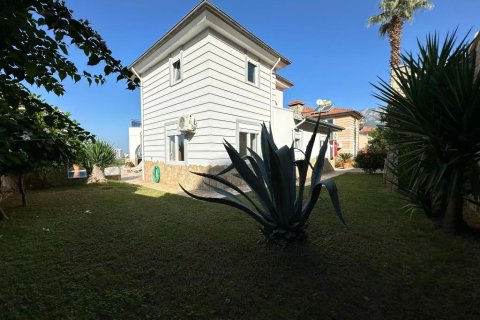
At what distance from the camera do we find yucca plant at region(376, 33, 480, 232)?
289 cm

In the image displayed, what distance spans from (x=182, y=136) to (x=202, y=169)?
2003mm

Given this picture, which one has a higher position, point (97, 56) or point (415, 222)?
point (97, 56)

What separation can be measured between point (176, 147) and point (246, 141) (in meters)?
3.01

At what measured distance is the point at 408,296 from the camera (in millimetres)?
2090

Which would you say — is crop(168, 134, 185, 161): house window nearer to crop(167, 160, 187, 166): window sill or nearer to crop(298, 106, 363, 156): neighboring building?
crop(167, 160, 187, 166): window sill

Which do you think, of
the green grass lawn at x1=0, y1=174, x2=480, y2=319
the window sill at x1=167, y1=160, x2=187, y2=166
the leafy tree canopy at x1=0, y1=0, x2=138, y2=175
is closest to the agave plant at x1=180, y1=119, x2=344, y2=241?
the green grass lawn at x1=0, y1=174, x2=480, y2=319

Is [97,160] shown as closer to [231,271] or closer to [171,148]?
[171,148]

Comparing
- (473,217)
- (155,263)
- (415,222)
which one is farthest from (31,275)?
(473,217)

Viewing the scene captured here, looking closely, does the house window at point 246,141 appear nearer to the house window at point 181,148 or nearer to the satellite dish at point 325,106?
the house window at point 181,148

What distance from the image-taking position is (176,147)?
984 centimetres

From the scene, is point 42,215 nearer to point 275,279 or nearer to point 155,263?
point 155,263

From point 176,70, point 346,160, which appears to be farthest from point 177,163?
point 346,160

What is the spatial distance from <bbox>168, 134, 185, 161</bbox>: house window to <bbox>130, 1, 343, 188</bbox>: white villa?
0.04m

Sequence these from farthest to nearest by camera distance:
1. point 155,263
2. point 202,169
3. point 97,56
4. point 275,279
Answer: point 202,169 → point 155,263 → point 275,279 → point 97,56
